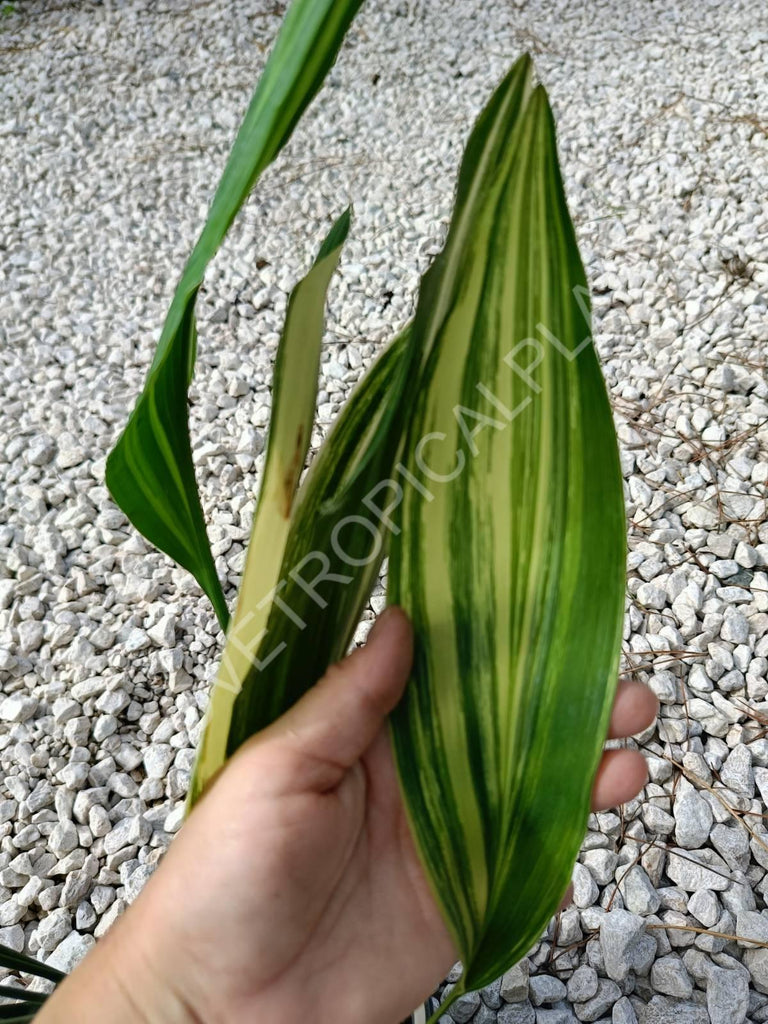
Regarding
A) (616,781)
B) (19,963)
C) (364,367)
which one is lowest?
(616,781)

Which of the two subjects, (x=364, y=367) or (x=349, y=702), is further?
(x=364, y=367)

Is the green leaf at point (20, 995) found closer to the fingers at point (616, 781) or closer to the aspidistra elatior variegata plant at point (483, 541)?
the aspidistra elatior variegata plant at point (483, 541)

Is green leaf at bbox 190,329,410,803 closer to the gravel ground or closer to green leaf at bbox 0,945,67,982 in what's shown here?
green leaf at bbox 0,945,67,982

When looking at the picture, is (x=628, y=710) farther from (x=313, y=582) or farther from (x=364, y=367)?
(x=364, y=367)

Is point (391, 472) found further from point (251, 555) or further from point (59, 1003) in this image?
point (59, 1003)

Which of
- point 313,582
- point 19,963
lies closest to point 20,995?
point 19,963

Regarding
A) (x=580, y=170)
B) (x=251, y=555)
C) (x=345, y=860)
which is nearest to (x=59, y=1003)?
(x=345, y=860)
